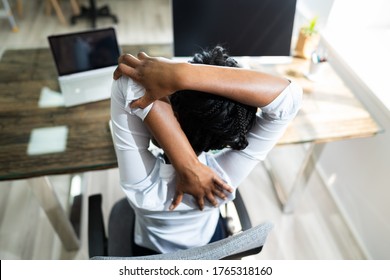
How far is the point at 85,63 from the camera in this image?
1391mm

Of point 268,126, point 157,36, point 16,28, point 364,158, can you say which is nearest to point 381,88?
point 364,158

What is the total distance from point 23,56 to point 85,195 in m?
0.85

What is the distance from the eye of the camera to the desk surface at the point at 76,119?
1.05 m

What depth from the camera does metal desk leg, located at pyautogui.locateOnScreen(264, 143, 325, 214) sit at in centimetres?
159

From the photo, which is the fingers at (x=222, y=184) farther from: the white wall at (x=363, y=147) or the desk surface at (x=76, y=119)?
the white wall at (x=363, y=147)

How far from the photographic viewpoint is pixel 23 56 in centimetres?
151

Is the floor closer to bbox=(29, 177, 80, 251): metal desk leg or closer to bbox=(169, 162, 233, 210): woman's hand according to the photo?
bbox=(29, 177, 80, 251): metal desk leg

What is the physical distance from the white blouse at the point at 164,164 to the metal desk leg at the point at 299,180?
86 centimetres

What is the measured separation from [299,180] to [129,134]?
3.99 ft

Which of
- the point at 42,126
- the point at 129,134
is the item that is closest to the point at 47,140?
the point at 42,126

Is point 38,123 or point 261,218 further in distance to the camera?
point 261,218

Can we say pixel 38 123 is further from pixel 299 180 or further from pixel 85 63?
pixel 299 180

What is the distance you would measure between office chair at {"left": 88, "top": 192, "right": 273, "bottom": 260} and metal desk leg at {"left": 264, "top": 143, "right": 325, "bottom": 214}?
0.70 meters

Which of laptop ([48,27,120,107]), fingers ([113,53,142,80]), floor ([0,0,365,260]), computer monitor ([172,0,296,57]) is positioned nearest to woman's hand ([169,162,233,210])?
fingers ([113,53,142,80])
